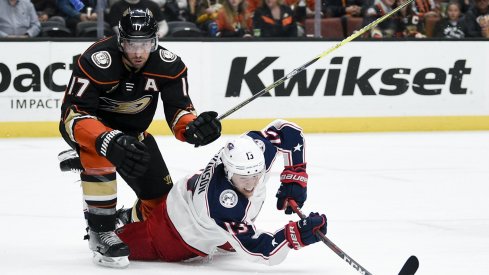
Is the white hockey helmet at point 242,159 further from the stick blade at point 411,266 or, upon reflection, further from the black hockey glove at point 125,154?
the stick blade at point 411,266

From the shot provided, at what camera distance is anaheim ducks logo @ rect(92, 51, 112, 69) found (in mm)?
4258

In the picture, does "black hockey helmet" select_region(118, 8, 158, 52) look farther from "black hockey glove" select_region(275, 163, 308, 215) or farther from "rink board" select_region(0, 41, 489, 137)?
"rink board" select_region(0, 41, 489, 137)

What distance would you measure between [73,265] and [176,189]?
500 mm

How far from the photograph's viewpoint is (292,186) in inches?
167

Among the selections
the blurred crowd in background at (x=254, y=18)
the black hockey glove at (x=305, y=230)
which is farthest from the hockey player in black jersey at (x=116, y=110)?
the blurred crowd in background at (x=254, y=18)

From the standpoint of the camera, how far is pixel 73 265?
13.9 ft

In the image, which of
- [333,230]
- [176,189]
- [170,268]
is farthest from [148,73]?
[333,230]

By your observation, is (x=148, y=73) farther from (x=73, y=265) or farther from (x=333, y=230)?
(x=333, y=230)

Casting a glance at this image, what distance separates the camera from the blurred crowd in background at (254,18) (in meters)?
9.30

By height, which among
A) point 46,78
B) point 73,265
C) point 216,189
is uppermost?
point 216,189

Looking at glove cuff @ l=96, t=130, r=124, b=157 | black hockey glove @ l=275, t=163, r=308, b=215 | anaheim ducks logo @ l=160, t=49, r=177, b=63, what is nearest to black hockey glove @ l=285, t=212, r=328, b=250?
black hockey glove @ l=275, t=163, r=308, b=215

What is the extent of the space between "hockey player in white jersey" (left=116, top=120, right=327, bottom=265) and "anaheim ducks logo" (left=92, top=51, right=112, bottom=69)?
56 centimetres

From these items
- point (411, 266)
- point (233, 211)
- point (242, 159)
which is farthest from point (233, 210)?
point (411, 266)

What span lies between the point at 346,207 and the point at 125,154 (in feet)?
6.96
